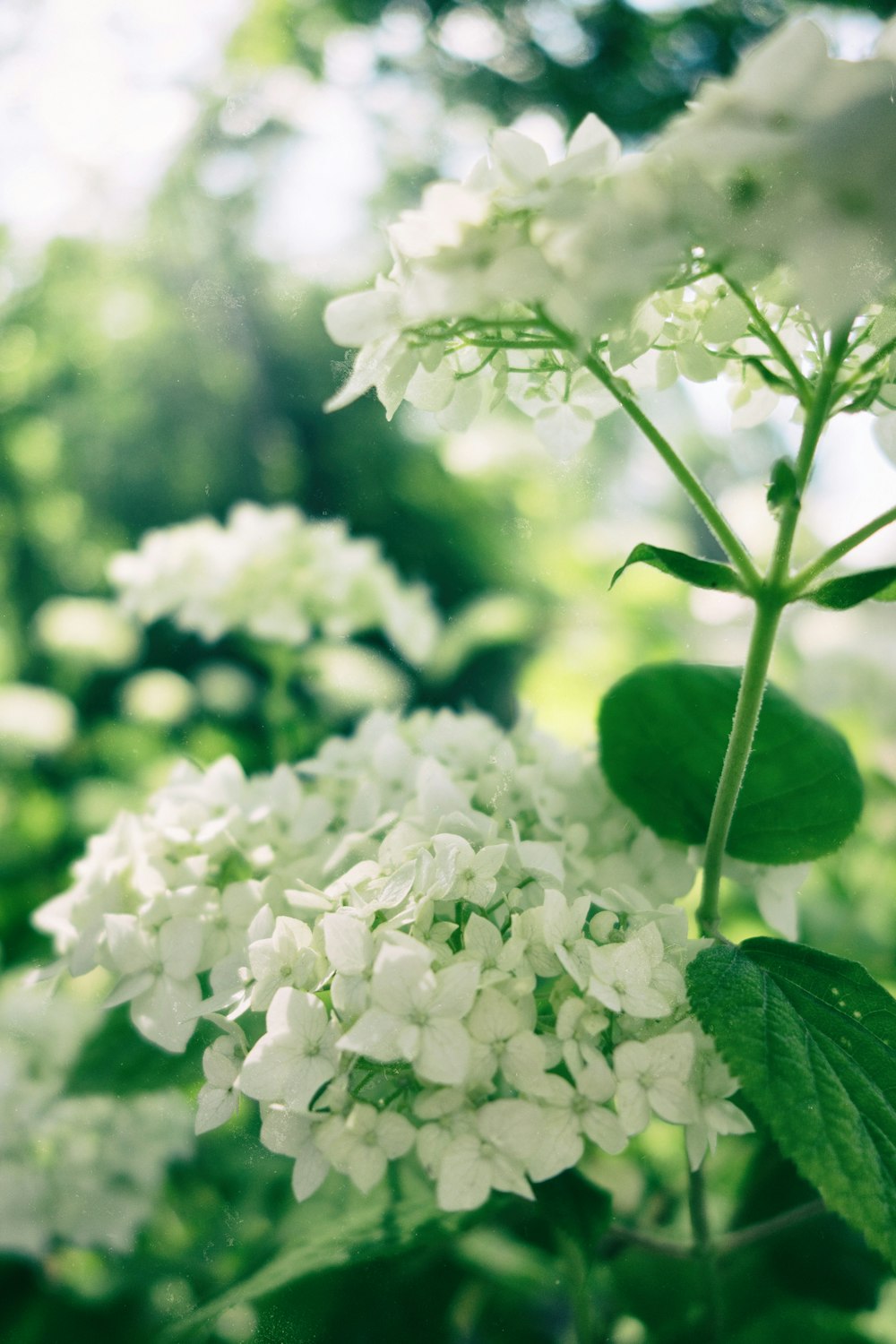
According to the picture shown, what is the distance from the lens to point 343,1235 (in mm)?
504

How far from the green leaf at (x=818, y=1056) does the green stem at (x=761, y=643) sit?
0.11 feet

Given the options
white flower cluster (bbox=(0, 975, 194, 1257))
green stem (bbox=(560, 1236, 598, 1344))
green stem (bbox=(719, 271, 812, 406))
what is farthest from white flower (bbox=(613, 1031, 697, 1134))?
white flower cluster (bbox=(0, 975, 194, 1257))

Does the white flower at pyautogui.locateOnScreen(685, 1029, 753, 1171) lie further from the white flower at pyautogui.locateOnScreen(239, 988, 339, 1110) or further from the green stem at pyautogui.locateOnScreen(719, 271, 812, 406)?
the green stem at pyautogui.locateOnScreen(719, 271, 812, 406)

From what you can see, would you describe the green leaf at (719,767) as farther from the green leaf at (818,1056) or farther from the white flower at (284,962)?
the white flower at (284,962)

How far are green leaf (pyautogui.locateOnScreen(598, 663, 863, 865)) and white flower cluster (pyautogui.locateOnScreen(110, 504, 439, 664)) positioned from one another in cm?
42

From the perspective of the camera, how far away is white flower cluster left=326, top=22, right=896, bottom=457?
0.27 meters

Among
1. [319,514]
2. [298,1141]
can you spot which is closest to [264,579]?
[319,514]

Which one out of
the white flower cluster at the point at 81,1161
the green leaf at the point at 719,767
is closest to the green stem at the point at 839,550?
the green leaf at the point at 719,767

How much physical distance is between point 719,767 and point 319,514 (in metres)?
0.58

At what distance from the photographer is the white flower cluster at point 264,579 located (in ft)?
2.87

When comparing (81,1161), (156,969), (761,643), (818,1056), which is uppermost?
(761,643)

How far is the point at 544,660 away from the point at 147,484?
28.7 inches

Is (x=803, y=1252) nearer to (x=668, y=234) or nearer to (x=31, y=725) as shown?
(x=668, y=234)

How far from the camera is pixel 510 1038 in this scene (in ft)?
1.18
